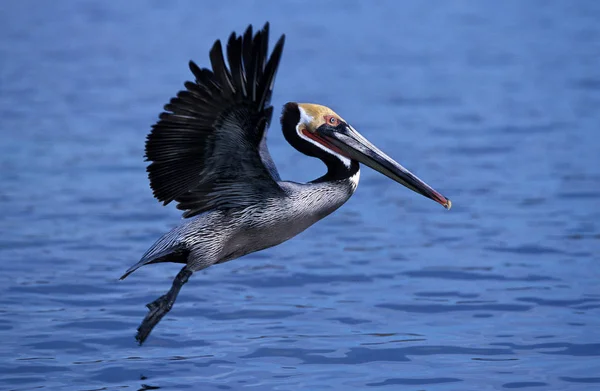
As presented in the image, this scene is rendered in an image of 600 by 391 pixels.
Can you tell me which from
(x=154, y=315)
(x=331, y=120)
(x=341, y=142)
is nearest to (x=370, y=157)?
(x=341, y=142)

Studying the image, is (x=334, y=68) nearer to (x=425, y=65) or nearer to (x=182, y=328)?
(x=425, y=65)

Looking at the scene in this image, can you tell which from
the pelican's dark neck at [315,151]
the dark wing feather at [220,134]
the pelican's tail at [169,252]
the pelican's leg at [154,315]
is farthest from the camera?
the pelican's dark neck at [315,151]

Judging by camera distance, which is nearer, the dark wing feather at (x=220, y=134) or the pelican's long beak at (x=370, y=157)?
the dark wing feather at (x=220, y=134)

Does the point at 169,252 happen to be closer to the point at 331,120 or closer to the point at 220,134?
the point at 220,134

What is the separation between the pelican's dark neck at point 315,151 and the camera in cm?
777

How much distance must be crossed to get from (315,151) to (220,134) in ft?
2.98

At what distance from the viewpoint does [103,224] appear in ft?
37.0

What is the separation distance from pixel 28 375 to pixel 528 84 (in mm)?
11378

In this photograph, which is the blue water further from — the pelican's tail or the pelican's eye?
the pelican's eye

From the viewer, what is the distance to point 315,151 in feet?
25.7

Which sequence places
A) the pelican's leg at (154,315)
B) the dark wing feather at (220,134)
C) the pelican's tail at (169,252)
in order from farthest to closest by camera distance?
the pelican's tail at (169,252) → the pelican's leg at (154,315) → the dark wing feather at (220,134)

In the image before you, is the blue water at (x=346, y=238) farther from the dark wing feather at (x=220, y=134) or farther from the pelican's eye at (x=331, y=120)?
the pelican's eye at (x=331, y=120)

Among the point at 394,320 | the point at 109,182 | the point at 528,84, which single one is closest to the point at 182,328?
the point at 394,320

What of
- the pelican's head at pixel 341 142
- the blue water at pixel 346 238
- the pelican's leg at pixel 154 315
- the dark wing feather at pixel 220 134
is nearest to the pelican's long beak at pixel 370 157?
the pelican's head at pixel 341 142
